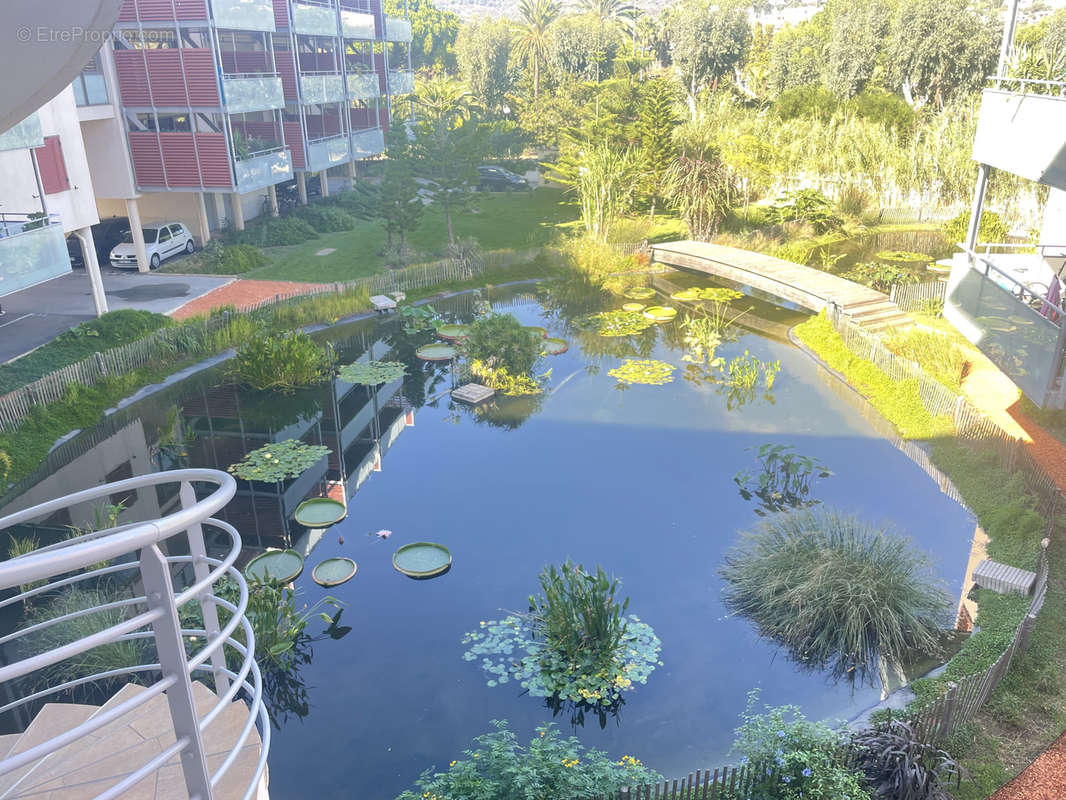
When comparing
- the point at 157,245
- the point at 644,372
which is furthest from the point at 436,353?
the point at 157,245

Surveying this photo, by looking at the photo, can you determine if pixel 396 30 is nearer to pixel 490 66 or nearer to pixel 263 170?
pixel 490 66

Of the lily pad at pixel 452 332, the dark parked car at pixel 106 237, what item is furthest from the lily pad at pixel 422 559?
the dark parked car at pixel 106 237

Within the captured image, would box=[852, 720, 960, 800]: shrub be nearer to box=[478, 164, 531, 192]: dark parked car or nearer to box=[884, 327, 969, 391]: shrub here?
box=[884, 327, 969, 391]: shrub

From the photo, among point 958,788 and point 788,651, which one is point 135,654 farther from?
point 958,788

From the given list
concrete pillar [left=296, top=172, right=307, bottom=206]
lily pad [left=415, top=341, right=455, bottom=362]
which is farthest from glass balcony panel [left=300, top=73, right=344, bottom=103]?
lily pad [left=415, top=341, right=455, bottom=362]

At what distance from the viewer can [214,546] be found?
45.4 feet

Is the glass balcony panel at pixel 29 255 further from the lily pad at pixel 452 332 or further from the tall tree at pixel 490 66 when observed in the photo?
the tall tree at pixel 490 66

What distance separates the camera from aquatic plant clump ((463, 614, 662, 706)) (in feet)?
34.6

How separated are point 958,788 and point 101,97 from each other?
28.1 metres

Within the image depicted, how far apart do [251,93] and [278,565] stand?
21.0 metres

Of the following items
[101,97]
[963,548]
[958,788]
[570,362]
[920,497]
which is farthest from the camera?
[101,97]

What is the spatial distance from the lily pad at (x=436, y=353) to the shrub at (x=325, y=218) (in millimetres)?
14467

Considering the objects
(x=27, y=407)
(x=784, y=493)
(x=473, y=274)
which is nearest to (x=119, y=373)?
(x=27, y=407)

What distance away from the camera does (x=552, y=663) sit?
1095cm
